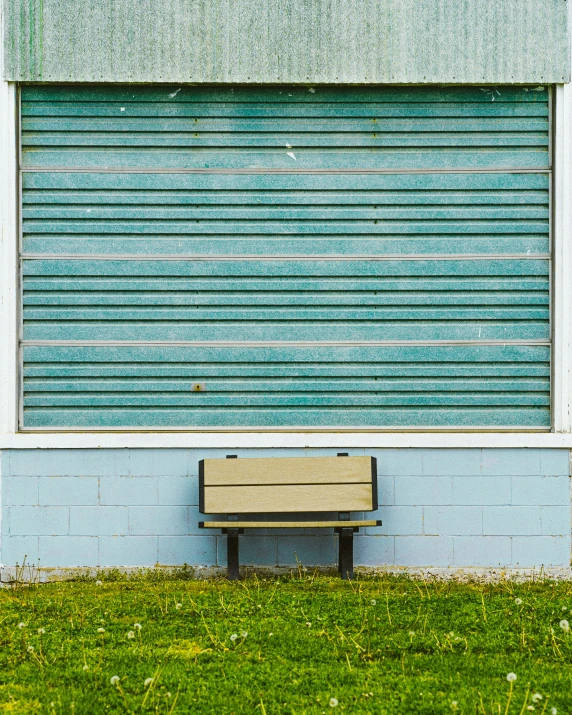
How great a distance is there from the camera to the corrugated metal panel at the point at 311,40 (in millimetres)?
7004

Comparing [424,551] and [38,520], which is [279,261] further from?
[38,520]

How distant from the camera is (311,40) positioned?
703 centimetres

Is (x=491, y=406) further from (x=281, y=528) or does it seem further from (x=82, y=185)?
(x=82, y=185)

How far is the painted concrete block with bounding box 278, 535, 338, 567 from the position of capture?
6891 millimetres

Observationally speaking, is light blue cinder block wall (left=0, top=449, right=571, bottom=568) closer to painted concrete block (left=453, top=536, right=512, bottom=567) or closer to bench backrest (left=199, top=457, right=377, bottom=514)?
painted concrete block (left=453, top=536, right=512, bottom=567)

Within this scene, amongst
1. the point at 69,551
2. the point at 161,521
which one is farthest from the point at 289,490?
the point at 69,551

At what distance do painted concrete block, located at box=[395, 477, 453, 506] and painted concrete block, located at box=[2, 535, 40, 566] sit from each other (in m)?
2.75

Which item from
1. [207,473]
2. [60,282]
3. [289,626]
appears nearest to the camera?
[289,626]

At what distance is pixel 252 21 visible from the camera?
704 centimetres

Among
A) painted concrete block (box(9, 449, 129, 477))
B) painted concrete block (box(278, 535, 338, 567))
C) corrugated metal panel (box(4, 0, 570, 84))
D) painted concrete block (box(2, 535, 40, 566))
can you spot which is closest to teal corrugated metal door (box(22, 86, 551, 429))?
corrugated metal panel (box(4, 0, 570, 84))

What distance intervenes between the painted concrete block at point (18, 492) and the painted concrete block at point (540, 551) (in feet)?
11.9

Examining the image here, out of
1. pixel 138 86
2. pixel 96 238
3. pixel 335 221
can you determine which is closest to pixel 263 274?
pixel 335 221

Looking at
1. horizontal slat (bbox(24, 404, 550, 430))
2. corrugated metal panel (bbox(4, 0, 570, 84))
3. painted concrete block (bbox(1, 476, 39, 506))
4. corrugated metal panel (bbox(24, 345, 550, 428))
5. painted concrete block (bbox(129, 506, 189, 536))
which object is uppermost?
corrugated metal panel (bbox(4, 0, 570, 84))

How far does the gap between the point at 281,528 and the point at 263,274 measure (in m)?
1.95
